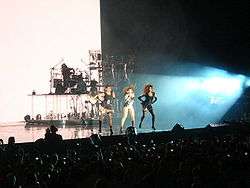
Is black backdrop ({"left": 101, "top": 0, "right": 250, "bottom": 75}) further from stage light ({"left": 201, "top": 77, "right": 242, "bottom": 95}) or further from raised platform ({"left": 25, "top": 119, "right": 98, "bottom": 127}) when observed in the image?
raised platform ({"left": 25, "top": 119, "right": 98, "bottom": 127})

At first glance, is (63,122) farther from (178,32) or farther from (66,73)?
(178,32)

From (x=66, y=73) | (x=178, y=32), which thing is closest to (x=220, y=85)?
(x=178, y=32)

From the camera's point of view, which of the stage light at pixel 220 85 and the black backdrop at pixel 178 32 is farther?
the stage light at pixel 220 85

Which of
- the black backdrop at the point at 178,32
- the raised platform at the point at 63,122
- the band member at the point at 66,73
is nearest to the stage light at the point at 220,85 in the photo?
the black backdrop at the point at 178,32

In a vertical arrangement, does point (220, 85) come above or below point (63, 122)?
above

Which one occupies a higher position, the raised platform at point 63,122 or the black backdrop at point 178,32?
the black backdrop at point 178,32

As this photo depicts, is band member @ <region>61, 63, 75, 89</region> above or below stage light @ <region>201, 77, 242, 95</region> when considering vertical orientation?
above

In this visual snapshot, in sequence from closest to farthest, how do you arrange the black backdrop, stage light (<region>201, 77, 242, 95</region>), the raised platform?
the raised platform < the black backdrop < stage light (<region>201, 77, 242, 95</region>)

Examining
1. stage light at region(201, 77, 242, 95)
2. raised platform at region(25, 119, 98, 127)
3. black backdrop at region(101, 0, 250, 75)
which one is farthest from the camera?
stage light at region(201, 77, 242, 95)

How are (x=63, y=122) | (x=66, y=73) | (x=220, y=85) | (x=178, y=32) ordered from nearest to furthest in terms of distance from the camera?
(x=66, y=73) < (x=63, y=122) < (x=178, y=32) < (x=220, y=85)

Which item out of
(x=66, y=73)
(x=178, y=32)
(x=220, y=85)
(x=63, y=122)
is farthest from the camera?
(x=220, y=85)

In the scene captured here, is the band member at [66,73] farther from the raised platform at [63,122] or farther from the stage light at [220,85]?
the stage light at [220,85]

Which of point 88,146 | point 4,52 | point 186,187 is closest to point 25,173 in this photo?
point 186,187

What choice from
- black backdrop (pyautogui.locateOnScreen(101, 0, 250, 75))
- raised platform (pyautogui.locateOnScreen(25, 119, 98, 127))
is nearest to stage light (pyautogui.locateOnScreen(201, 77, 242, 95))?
black backdrop (pyautogui.locateOnScreen(101, 0, 250, 75))
